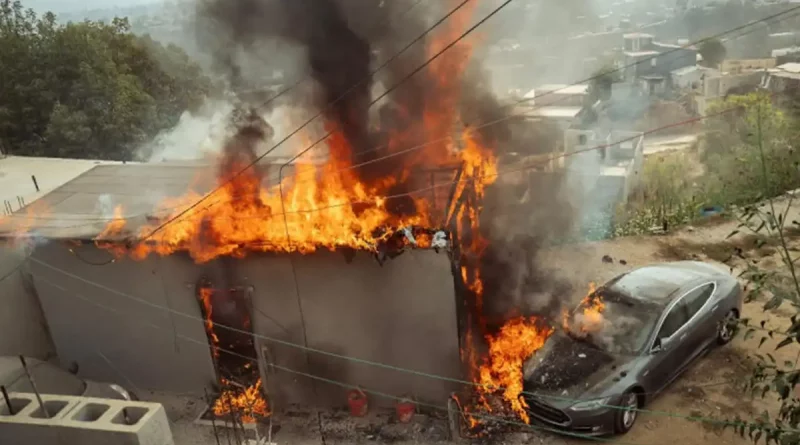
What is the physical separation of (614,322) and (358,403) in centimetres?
378

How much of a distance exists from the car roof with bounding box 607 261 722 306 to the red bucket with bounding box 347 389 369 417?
4046mm

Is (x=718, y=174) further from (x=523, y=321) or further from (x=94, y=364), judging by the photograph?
(x=94, y=364)

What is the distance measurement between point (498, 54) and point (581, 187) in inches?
167

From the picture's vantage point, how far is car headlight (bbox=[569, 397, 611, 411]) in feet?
25.2

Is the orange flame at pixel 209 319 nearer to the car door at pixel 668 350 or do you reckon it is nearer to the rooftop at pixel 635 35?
the car door at pixel 668 350

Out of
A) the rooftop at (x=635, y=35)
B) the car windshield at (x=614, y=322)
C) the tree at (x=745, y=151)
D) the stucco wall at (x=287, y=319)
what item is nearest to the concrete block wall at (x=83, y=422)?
the stucco wall at (x=287, y=319)

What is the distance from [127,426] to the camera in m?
4.99

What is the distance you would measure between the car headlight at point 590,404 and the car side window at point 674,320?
1288 millimetres

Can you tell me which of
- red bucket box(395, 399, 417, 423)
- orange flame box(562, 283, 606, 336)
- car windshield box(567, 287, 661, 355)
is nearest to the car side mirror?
car windshield box(567, 287, 661, 355)

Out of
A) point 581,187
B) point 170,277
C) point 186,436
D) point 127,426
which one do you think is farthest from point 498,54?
point 127,426

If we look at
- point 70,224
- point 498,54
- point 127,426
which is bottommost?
point 127,426

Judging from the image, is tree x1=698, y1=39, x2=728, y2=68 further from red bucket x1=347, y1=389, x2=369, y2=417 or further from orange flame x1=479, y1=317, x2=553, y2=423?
red bucket x1=347, y1=389, x2=369, y2=417

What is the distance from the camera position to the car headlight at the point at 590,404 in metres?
7.67

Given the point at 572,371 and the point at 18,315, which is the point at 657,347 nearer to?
the point at 572,371
